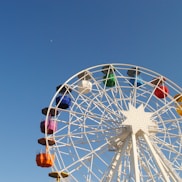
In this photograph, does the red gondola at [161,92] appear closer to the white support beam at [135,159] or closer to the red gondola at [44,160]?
the white support beam at [135,159]

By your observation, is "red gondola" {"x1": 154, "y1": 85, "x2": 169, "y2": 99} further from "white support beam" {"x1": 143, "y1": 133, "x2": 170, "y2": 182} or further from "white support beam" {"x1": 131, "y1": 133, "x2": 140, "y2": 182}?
"white support beam" {"x1": 131, "y1": 133, "x2": 140, "y2": 182}

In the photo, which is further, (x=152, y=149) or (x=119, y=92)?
(x=119, y=92)

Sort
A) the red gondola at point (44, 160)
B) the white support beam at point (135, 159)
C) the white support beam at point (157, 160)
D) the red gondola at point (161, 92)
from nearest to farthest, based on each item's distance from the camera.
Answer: the white support beam at point (135, 159) → the white support beam at point (157, 160) → the red gondola at point (44, 160) → the red gondola at point (161, 92)

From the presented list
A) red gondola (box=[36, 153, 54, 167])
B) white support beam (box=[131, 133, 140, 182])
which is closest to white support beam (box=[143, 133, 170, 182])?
white support beam (box=[131, 133, 140, 182])

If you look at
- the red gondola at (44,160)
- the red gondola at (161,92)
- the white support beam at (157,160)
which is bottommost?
the white support beam at (157,160)

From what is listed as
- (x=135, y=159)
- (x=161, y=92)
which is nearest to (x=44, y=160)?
(x=135, y=159)

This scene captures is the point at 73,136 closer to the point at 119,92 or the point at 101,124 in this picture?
the point at 101,124

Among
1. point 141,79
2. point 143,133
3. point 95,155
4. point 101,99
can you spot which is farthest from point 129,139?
point 141,79

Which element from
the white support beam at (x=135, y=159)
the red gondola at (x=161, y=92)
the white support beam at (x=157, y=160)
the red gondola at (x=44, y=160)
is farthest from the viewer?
the red gondola at (x=161, y=92)

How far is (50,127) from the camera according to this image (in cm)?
1938

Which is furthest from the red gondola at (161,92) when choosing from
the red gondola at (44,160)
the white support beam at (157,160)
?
the red gondola at (44,160)

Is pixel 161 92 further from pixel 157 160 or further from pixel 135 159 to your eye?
pixel 135 159

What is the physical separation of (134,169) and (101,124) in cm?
411

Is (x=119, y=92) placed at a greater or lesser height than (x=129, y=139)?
greater
